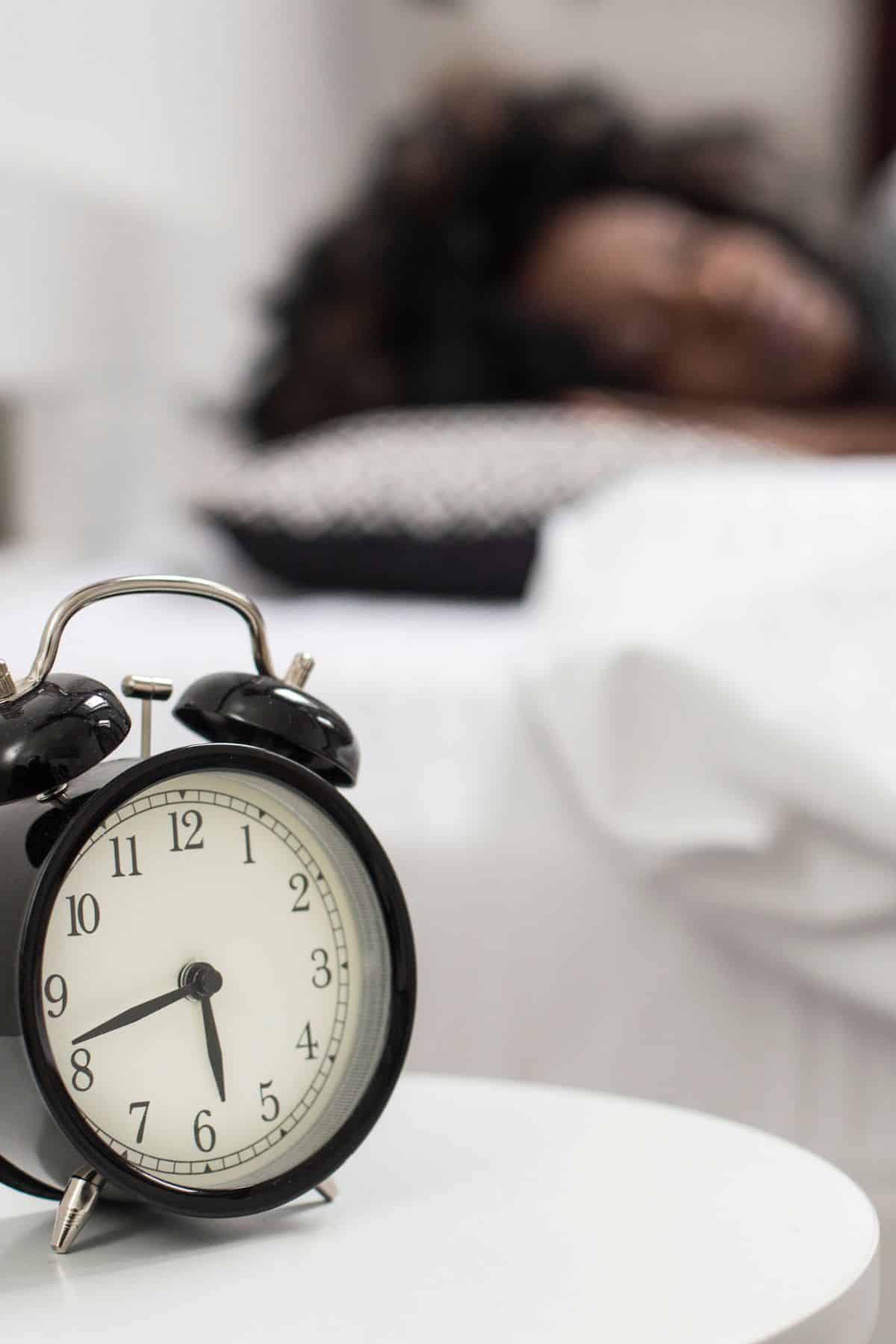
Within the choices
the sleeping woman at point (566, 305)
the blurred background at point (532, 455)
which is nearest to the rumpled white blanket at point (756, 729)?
the blurred background at point (532, 455)

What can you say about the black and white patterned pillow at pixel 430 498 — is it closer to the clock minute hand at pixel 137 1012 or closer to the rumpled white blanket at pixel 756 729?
the rumpled white blanket at pixel 756 729

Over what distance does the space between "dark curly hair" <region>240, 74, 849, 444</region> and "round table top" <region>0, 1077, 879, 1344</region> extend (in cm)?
125

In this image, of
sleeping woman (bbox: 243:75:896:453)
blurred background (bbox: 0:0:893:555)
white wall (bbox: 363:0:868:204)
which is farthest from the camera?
white wall (bbox: 363:0:868:204)

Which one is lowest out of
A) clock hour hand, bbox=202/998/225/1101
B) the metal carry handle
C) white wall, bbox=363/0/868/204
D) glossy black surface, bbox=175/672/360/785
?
clock hour hand, bbox=202/998/225/1101

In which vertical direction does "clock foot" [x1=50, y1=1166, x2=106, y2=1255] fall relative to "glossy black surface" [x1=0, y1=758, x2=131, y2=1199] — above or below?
below

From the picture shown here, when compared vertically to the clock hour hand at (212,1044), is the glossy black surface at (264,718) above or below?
above

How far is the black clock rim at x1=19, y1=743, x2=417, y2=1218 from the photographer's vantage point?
1.35ft

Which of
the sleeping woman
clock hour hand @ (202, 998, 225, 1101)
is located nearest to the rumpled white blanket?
clock hour hand @ (202, 998, 225, 1101)

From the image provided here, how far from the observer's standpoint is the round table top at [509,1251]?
0.38 m

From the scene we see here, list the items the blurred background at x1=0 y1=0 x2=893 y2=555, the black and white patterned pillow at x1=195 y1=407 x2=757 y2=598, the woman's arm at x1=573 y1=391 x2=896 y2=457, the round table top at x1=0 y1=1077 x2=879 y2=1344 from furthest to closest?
1. the blurred background at x1=0 y1=0 x2=893 y2=555
2. the woman's arm at x1=573 y1=391 x2=896 y2=457
3. the black and white patterned pillow at x1=195 y1=407 x2=757 y2=598
4. the round table top at x1=0 y1=1077 x2=879 y2=1344

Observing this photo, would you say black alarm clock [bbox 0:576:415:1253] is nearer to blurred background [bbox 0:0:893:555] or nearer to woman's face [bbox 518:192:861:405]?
blurred background [bbox 0:0:893:555]

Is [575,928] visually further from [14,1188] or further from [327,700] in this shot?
[14,1188]

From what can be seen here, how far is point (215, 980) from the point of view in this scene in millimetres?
451

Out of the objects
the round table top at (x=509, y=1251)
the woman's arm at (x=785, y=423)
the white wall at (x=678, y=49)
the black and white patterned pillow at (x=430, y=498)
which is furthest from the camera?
the white wall at (x=678, y=49)
